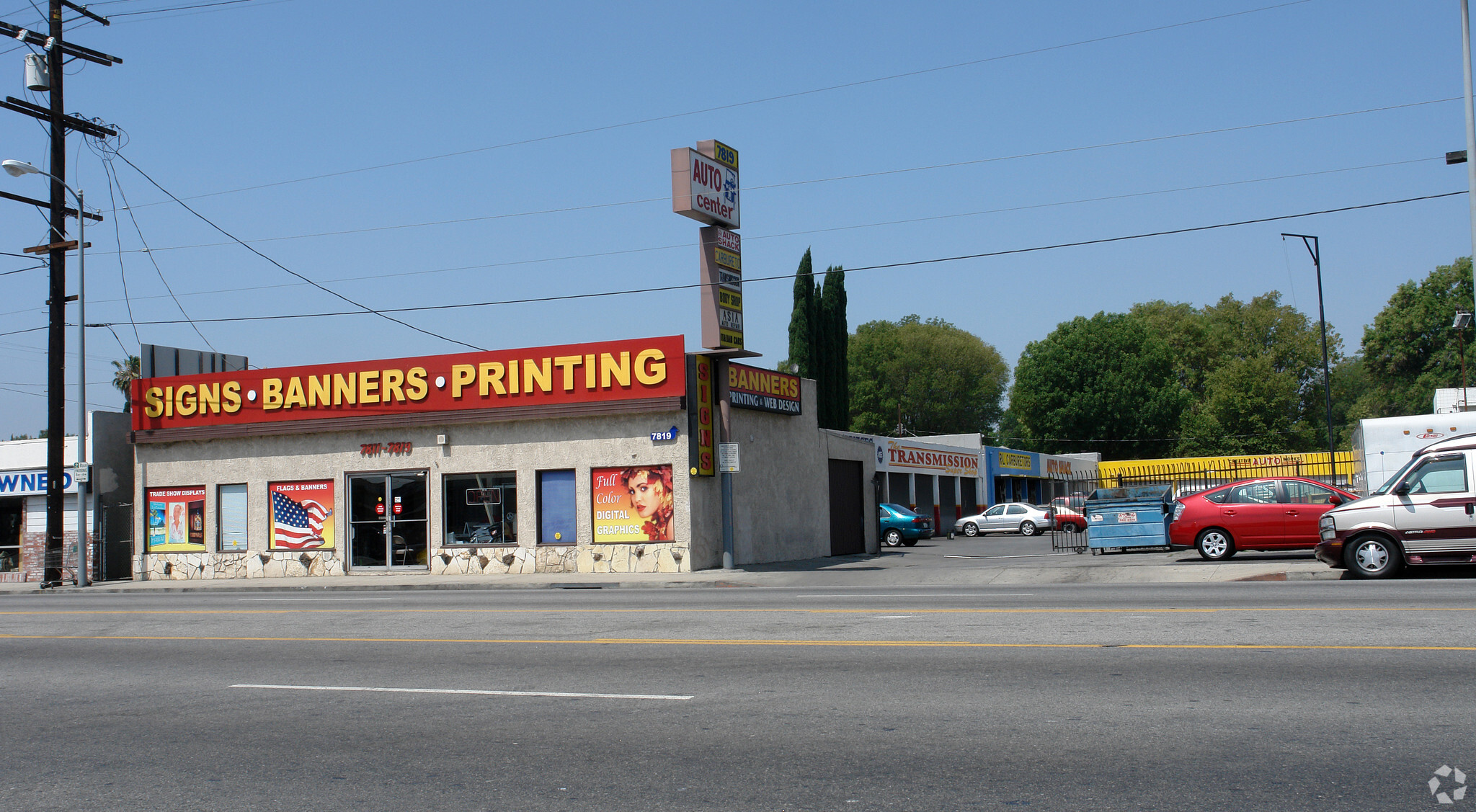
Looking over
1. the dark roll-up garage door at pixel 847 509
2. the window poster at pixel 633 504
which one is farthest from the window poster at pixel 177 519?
the dark roll-up garage door at pixel 847 509

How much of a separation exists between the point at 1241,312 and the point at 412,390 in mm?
79696

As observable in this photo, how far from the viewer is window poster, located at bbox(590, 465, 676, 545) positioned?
2459 centimetres

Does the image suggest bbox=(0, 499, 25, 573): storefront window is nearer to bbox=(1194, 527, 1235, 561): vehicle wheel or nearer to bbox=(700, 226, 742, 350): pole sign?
bbox=(700, 226, 742, 350): pole sign

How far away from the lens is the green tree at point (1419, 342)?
6656 centimetres

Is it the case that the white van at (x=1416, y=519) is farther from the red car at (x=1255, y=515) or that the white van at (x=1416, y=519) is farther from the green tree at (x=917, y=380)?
the green tree at (x=917, y=380)

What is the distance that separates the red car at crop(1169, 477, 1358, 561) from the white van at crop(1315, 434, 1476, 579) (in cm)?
416

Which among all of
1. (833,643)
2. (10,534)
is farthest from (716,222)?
(10,534)

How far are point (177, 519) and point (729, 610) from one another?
68.8ft

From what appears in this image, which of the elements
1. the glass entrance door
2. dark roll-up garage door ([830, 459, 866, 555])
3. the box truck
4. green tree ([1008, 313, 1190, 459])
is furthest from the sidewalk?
green tree ([1008, 313, 1190, 459])

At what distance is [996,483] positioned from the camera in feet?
193

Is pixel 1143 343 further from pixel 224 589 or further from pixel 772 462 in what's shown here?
pixel 224 589

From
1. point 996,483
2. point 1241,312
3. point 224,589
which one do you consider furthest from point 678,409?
point 1241,312

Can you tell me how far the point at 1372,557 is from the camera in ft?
53.5

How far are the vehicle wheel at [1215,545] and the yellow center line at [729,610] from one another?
32.0 feet
